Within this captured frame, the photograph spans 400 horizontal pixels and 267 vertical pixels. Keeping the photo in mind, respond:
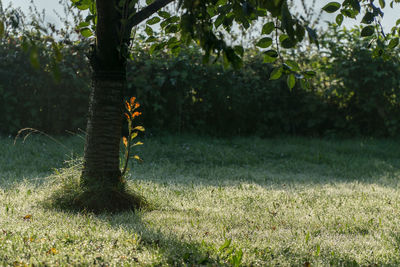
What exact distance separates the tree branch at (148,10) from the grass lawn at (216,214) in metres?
1.79

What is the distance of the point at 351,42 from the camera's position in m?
11.8

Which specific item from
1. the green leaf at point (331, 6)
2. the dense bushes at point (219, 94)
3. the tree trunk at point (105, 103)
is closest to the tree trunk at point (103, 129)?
the tree trunk at point (105, 103)

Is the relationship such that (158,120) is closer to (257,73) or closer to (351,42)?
(257,73)

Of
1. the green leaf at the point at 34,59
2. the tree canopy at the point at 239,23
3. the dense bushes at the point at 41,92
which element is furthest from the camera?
the dense bushes at the point at 41,92

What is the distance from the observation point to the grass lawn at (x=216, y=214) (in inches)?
139

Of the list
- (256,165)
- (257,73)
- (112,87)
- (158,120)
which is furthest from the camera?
(257,73)

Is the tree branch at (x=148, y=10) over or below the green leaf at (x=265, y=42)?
over

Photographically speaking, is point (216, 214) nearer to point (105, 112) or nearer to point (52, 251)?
point (105, 112)

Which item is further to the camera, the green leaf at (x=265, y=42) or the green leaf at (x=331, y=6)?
the green leaf at (x=331, y=6)

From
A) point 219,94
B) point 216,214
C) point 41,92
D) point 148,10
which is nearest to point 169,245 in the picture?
point 216,214

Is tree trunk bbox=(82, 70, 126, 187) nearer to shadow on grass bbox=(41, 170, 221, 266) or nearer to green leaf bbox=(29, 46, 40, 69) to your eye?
shadow on grass bbox=(41, 170, 221, 266)

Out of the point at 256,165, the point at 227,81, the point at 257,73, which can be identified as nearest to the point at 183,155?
the point at 256,165

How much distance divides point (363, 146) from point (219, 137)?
10.6ft

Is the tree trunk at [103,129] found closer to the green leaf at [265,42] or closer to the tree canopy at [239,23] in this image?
the tree canopy at [239,23]
